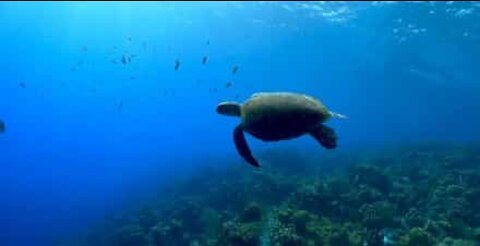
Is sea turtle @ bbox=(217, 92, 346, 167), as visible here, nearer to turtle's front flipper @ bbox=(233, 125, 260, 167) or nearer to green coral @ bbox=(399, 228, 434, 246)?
turtle's front flipper @ bbox=(233, 125, 260, 167)

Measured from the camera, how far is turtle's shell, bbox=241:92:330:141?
6055mm

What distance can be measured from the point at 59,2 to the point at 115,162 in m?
54.9

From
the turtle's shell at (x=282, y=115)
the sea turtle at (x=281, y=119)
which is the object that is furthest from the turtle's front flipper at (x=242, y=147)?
the turtle's shell at (x=282, y=115)

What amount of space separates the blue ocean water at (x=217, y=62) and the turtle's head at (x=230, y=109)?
32.1 ft

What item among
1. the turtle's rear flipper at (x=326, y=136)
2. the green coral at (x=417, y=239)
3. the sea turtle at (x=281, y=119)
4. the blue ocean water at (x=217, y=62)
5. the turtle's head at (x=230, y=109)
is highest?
the blue ocean water at (x=217, y=62)

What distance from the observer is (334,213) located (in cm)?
1132

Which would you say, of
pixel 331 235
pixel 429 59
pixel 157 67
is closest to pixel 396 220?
pixel 331 235

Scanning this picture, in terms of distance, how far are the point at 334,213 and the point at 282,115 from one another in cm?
591

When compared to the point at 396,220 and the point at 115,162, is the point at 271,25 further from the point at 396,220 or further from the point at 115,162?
the point at 115,162

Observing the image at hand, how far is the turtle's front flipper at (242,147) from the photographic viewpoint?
239 inches

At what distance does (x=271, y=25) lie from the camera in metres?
37.5

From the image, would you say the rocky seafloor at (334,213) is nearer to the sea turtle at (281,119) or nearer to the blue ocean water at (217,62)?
the sea turtle at (281,119)

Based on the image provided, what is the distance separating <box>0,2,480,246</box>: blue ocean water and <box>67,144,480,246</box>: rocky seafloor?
14.1 ft

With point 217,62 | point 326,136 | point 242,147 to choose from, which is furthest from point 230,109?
point 217,62
